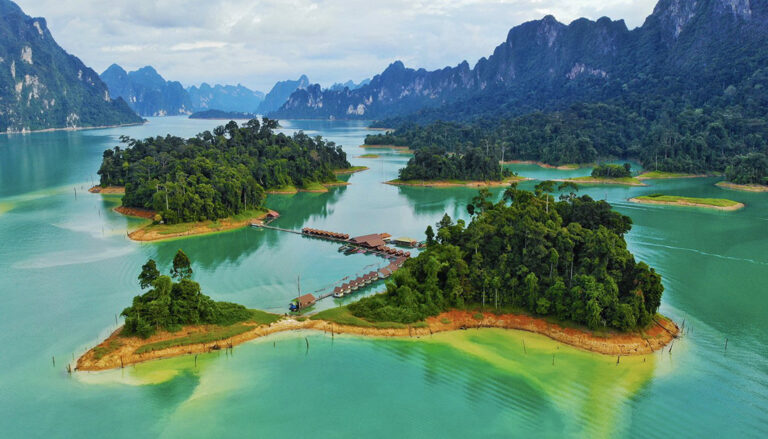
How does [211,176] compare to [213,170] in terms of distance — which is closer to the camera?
[211,176]

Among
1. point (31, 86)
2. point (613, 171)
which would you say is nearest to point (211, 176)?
point (613, 171)

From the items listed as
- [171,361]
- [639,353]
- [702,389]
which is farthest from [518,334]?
[171,361]

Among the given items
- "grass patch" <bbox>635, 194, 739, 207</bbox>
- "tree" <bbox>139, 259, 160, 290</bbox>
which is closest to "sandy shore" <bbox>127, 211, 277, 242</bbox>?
"tree" <bbox>139, 259, 160, 290</bbox>

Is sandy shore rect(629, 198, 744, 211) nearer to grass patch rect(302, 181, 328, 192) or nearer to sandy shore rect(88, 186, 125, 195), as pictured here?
grass patch rect(302, 181, 328, 192)

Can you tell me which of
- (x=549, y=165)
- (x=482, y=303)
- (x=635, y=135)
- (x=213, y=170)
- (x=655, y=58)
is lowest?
(x=482, y=303)

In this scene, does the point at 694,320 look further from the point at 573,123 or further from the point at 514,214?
the point at 573,123

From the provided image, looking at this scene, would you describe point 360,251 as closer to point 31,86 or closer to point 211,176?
point 211,176
